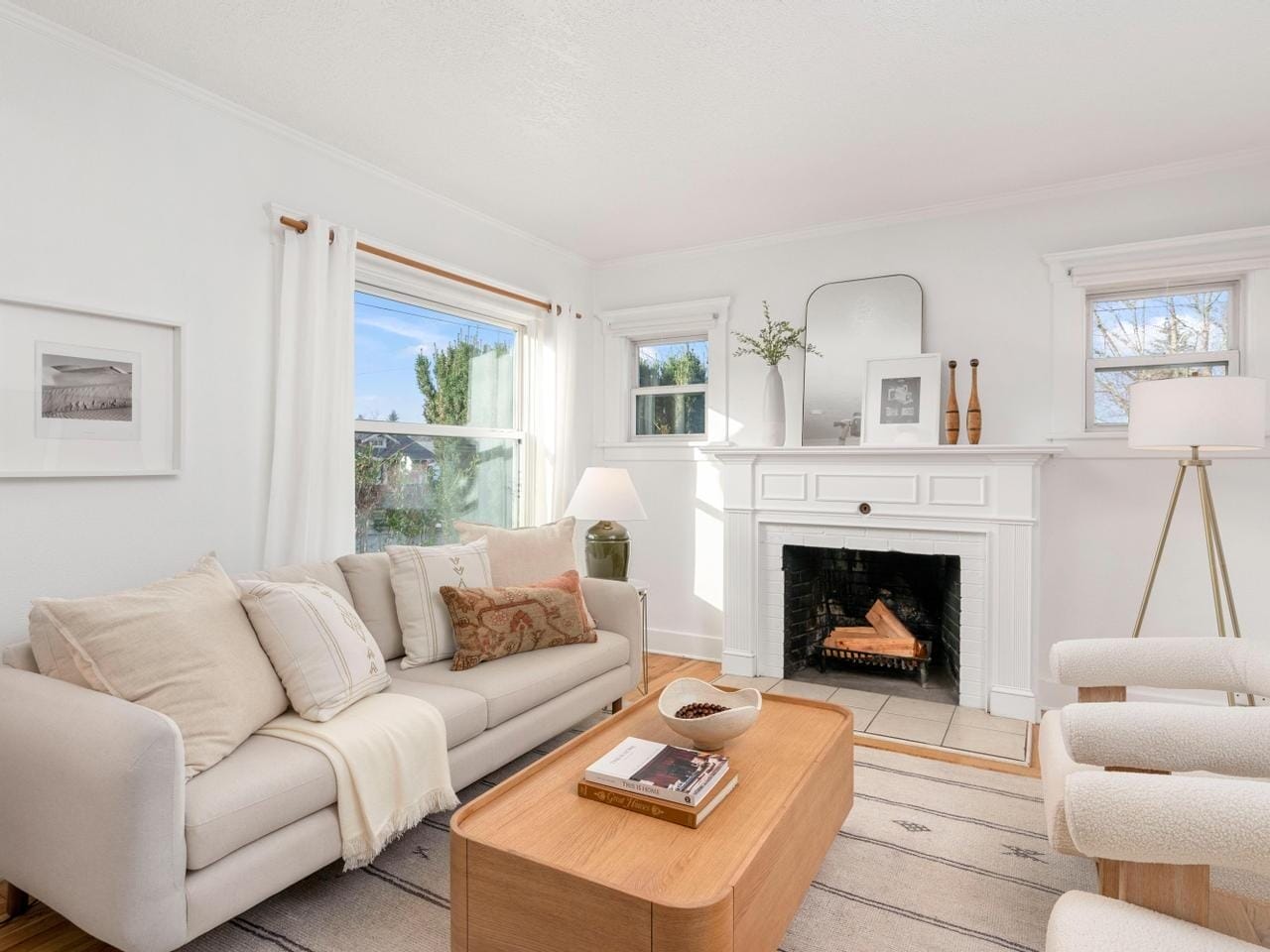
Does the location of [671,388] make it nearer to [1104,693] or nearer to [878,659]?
[878,659]

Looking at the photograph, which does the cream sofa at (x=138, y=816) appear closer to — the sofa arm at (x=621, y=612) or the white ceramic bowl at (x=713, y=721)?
the white ceramic bowl at (x=713, y=721)

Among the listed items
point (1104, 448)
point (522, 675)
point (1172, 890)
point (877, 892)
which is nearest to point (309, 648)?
point (522, 675)

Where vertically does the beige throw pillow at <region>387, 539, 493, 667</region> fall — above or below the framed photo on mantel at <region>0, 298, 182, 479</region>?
below

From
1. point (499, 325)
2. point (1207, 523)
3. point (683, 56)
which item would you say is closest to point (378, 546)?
point (499, 325)

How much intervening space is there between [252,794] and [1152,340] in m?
4.07

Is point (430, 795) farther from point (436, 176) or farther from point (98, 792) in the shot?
point (436, 176)

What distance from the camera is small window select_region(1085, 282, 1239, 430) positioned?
11.1ft

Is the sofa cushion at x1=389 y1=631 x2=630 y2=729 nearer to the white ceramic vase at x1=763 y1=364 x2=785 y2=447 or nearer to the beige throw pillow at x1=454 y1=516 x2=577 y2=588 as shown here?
the beige throw pillow at x1=454 y1=516 x2=577 y2=588

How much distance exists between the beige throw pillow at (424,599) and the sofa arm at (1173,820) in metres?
2.16

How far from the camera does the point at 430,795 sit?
7.09 feet

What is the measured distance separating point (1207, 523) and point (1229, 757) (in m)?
2.02

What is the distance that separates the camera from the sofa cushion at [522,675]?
2.54 m

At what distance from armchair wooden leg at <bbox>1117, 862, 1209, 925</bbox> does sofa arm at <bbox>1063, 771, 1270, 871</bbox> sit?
7 cm

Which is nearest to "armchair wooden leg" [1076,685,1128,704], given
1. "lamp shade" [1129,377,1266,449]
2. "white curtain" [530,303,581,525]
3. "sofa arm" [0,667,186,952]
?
"lamp shade" [1129,377,1266,449]
